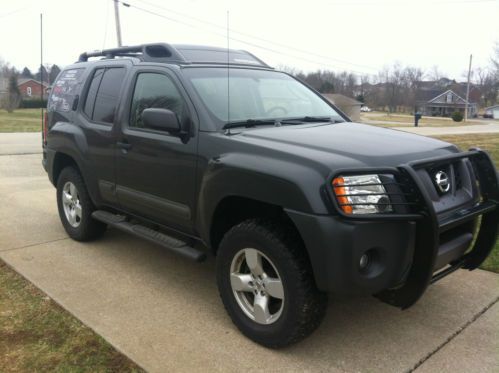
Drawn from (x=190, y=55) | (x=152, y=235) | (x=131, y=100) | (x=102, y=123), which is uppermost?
(x=190, y=55)

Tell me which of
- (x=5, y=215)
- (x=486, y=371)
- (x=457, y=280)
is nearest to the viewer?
(x=486, y=371)

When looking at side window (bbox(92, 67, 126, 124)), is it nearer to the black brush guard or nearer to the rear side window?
the rear side window

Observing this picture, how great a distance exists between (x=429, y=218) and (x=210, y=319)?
175cm

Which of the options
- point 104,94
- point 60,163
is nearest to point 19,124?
point 60,163

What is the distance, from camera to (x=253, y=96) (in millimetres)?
4059

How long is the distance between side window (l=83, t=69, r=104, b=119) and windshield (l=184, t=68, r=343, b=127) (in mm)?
1377

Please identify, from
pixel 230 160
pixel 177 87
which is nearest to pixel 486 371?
pixel 230 160

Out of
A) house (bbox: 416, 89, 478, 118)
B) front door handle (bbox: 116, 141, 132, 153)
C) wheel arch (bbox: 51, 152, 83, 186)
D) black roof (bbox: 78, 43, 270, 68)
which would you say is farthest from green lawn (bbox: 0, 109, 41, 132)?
house (bbox: 416, 89, 478, 118)

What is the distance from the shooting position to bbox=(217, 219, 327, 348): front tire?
293 centimetres

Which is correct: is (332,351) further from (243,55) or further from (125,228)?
(243,55)

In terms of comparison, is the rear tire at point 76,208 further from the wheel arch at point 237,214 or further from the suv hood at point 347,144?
the suv hood at point 347,144

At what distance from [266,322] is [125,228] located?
180cm

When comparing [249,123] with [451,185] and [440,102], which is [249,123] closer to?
[451,185]

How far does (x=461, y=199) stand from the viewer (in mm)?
3230
